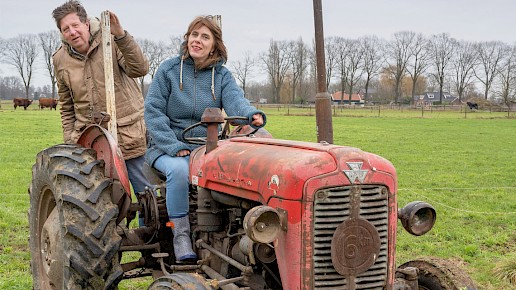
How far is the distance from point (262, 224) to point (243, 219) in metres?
0.71

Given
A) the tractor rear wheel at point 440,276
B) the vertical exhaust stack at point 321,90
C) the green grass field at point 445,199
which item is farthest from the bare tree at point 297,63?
the tractor rear wheel at point 440,276

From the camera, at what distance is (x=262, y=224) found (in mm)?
2961

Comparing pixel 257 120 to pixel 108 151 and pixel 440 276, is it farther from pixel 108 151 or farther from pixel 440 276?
pixel 440 276

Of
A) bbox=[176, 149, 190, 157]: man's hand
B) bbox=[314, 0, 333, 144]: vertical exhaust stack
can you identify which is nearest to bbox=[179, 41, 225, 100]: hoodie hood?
bbox=[176, 149, 190, 157]: man's hand

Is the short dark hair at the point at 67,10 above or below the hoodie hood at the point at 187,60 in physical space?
above

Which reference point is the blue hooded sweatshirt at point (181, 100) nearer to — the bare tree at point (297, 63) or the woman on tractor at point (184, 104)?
the woman on tractor at point (184, 104)

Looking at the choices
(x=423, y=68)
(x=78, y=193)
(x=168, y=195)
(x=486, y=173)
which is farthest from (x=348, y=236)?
(x=423, y=68)

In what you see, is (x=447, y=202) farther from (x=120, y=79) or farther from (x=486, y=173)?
(x=120, y=79)

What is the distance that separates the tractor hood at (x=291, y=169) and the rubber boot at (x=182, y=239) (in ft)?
1.82

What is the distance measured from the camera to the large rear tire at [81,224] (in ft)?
12.6

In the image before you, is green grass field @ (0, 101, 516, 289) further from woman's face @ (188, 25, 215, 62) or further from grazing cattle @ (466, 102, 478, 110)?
grazing cattle @ (466, 102, 478, 110)

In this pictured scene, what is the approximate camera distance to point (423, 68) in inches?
3152

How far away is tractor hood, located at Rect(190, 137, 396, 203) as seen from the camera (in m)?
3.01

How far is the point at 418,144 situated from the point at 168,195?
62.7 feet
